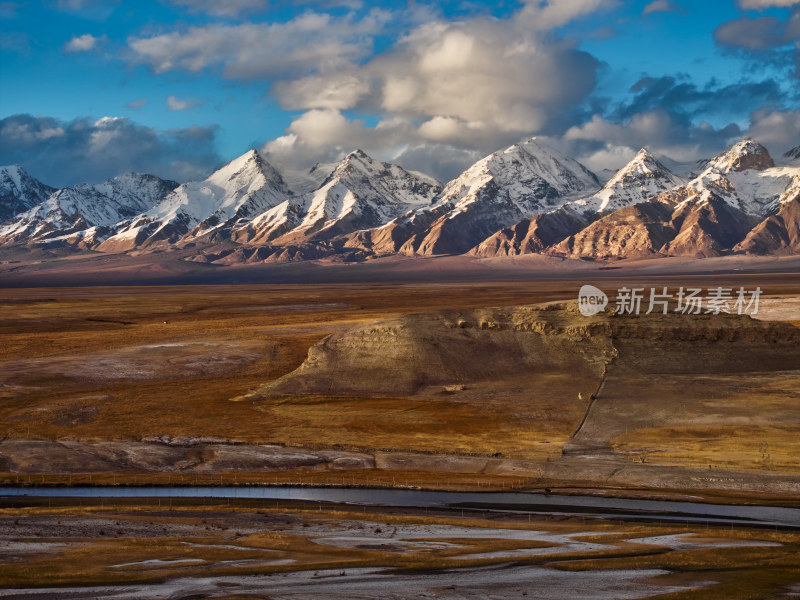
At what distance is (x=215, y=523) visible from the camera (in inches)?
1658

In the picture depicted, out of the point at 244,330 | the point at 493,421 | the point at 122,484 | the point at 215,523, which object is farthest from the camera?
the point at 244,330

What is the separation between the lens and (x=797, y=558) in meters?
33.4

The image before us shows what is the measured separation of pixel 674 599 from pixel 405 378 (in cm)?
6201

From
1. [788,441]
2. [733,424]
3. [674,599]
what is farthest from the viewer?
[733,424]

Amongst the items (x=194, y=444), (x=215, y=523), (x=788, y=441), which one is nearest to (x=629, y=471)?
(x=788, y=441)

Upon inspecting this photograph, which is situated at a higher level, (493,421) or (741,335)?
(741,335)

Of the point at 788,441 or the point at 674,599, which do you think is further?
the point at 788,441

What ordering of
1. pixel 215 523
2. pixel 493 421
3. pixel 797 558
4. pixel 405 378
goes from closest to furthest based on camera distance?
pixel 797 558
pixel 215 523
pixel 493 421
pixel 405 378

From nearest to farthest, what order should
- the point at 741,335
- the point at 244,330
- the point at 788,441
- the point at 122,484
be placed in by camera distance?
the point at 122,484 < the point at 788,441 < the point at 741,335 < the point at 244,330

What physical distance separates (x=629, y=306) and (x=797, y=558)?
233ft

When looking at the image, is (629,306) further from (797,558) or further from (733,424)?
(797,558)

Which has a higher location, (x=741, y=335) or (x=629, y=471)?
(x=741, y=335)

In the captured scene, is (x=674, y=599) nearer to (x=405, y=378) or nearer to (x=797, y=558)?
(x=797, y=558)

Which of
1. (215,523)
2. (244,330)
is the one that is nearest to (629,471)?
(215,523)
